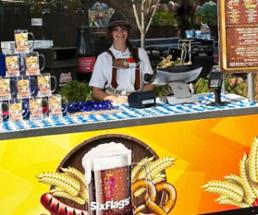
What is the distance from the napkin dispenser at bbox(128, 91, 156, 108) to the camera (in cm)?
417

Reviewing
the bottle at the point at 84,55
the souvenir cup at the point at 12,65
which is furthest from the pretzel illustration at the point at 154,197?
the bottle at the point at 84,55

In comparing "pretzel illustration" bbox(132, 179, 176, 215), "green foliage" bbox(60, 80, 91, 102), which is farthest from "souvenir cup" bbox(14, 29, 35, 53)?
"green foliage" bbox(60, 80, 91, 102)

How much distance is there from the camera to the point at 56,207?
12.2 ft

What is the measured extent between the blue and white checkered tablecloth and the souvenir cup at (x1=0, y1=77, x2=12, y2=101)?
0.17 metres

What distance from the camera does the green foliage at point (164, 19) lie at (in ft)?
29.5

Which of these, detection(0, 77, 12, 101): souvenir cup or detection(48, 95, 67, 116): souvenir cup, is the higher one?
detection(0, 77, 12, 101): souvenir cup

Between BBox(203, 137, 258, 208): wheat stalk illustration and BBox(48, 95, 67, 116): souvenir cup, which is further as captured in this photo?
BBox(203, 137, 258, 208): wheat stalk illustration

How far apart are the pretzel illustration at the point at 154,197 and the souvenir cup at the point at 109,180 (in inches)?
11.6

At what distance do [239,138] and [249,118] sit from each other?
0.51 ft

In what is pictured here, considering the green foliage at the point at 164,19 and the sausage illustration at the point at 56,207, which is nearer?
the sausage illustration at the point at 56,207

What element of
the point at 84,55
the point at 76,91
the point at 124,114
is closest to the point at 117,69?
the point at 124,114

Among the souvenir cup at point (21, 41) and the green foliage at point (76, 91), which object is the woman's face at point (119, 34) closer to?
the souvenir cup at point (21, 41)

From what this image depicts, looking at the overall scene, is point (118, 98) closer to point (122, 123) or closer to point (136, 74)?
point (136, 74)

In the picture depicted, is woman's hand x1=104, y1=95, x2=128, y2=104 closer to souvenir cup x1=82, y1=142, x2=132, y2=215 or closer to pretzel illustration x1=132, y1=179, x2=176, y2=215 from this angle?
pretzel illustration x1=132, y1=179, x2=176, y2=215
